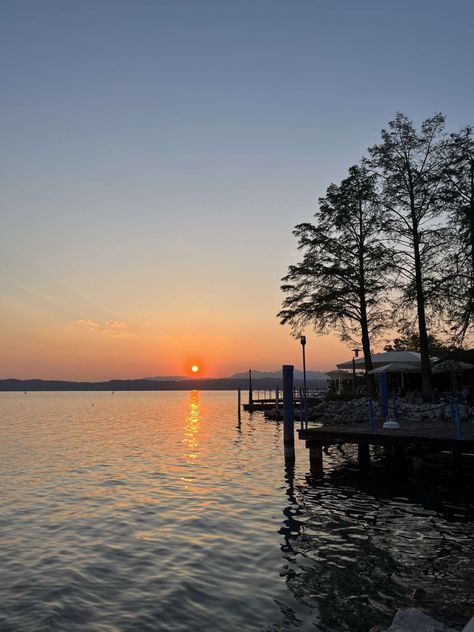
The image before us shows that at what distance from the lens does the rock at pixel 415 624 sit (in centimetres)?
591

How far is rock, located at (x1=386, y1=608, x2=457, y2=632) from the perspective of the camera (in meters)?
5.91

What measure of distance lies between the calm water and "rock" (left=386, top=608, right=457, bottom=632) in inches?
47.3

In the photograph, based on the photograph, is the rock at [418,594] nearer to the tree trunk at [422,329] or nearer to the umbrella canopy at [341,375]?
the tree trunk at [422,329]

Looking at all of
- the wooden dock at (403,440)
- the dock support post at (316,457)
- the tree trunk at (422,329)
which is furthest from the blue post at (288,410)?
the tree trunk at (422,329)

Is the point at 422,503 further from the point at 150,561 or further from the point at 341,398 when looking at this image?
the point at 341,398

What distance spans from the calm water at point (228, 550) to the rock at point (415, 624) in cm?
120

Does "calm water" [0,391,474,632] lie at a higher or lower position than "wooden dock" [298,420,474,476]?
lower

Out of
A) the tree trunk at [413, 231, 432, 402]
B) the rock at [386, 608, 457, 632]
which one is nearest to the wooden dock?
the tree trunk at [413, 231, 432, 402]

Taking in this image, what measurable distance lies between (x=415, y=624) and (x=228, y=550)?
18.6 ft

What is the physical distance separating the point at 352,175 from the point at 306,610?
1233 inches

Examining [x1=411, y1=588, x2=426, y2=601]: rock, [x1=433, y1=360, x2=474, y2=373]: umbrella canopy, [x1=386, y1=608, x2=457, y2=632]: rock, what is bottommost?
[x1=411, y1=588, x2=426, y2=601]: rock

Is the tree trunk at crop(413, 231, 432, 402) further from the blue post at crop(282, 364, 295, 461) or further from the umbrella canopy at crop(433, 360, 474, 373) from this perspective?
the blue post at crop(282, 364, 295, 461)

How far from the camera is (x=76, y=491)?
18.2m

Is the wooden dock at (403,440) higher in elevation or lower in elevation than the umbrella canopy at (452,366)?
lower
